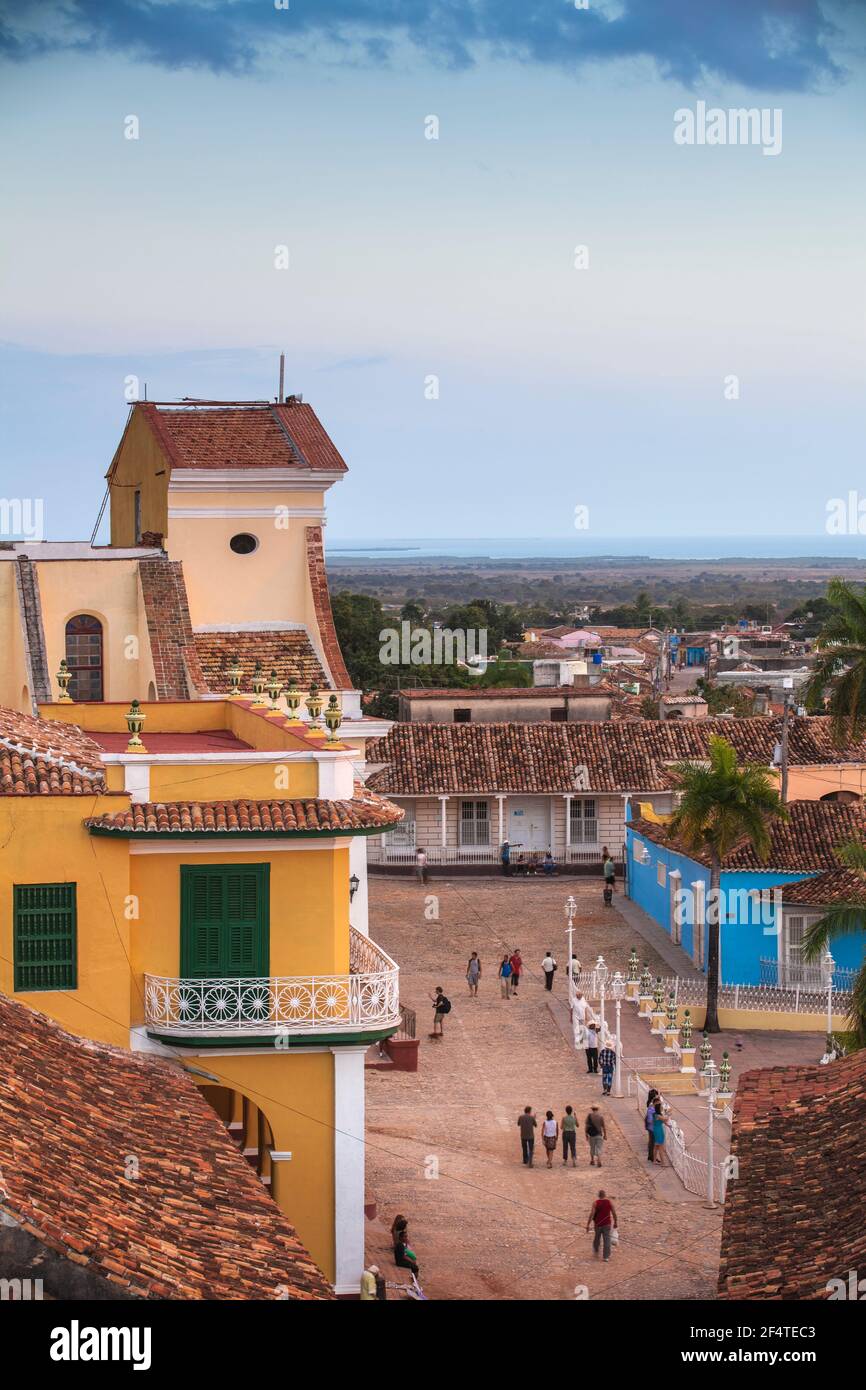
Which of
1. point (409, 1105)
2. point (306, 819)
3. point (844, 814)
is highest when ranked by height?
point (306, 819)

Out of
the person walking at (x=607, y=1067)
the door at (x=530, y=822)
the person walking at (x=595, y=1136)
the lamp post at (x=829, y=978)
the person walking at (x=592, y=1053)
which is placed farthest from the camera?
the door at (x=530, y=822)

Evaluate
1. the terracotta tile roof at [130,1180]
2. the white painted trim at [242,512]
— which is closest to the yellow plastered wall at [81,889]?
the terracotta tile roof at [130,1180]

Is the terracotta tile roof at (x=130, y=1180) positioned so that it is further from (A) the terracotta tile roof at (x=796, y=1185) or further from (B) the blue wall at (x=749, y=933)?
(B) the blue wall at (x=749, y=933)

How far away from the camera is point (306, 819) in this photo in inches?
824

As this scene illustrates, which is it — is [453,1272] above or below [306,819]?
below

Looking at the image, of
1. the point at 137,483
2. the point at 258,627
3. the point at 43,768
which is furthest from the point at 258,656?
the point at 43,768

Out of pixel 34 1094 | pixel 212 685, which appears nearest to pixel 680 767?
pixel 212 685

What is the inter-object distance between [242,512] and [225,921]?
47.6 ft

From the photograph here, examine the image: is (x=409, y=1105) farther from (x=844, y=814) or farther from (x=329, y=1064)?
(x=844, y=814)

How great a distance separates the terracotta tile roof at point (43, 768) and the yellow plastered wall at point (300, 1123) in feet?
9.25

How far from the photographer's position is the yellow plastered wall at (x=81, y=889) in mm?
20641

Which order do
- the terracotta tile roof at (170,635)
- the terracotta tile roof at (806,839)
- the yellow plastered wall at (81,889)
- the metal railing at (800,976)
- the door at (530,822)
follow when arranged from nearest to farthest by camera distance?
the yellow plastered wall at (81,889) → the terracotta tile roof at (170,635) → the metal railing at (800,976) → the terracotta tile roof at (806,839) → the door at (530,822)

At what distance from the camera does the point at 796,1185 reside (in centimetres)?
1775
